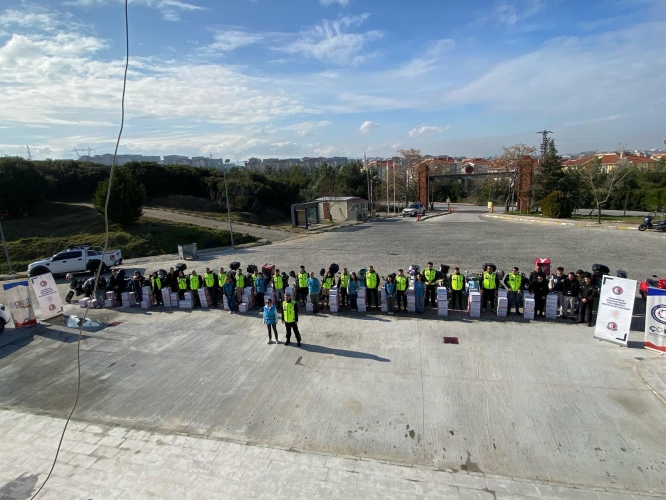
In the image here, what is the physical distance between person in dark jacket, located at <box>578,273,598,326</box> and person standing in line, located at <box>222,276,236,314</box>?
10670 mm

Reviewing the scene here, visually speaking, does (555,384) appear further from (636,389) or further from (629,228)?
(629,228)

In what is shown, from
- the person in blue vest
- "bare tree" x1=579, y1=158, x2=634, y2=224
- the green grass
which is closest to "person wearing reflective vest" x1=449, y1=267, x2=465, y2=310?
the person in blue vest

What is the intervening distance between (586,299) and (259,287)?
9.97 m

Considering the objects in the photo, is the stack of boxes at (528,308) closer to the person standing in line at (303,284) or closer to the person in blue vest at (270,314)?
the person standing in line at (303,284)

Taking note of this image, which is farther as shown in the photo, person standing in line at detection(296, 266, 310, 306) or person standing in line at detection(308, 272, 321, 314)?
person standing in line at detection(296, 266, 310, 306)

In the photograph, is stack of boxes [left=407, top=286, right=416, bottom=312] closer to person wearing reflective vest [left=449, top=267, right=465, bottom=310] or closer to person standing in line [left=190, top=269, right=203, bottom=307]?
person wearing reflective vest [left=449, top=267, right=465, bottom=310]

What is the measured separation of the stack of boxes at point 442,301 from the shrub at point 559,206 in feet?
99.0

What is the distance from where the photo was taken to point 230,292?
1308 cm

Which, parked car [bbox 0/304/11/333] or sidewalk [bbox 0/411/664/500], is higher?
parked car [bbox 0/304/11/333]

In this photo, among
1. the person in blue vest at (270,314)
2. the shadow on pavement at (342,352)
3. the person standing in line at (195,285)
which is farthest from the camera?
the person standing in line at (195,285)

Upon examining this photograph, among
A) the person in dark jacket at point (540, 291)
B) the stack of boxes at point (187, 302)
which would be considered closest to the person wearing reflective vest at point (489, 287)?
the person in dark jacket at point (540, 291)

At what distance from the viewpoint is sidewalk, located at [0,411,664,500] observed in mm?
5695

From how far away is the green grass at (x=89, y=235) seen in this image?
2627 centimetres

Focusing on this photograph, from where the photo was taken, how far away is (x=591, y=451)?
634cm
